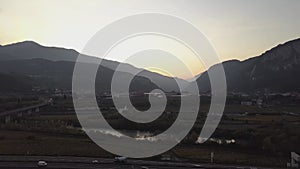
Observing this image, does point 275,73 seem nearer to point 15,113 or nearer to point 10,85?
point 10,85

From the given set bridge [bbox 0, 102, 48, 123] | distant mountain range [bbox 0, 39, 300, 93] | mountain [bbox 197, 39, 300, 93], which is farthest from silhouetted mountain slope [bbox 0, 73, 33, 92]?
mountain [bbox 197, 39, 300, 93]

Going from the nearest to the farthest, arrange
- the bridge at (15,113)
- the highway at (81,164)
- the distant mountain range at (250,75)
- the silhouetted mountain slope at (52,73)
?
the highway at (81,164) < the bridge at (15,113) < the distant mountain range at (250,75) < the silhouetted mountain slope at (52,73)

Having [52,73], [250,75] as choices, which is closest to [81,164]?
[250,75]

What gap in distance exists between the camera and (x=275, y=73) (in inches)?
4993

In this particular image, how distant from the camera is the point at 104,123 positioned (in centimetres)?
4800

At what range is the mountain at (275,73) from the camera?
378ft

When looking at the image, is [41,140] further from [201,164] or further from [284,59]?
[284,59]

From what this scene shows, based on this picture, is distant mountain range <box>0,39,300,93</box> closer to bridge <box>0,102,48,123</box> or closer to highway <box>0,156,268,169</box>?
bridge <box>0,102,48,123</box>

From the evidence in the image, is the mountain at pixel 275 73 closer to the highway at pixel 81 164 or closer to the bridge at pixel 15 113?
the bridge at pixel 15 113

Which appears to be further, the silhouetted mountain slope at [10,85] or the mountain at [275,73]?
the mountain at [275,73]

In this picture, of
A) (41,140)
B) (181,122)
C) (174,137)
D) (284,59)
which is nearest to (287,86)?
(284,59)

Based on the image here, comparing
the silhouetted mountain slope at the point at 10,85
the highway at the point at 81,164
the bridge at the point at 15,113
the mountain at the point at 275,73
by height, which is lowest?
the highway at the point at 81,164

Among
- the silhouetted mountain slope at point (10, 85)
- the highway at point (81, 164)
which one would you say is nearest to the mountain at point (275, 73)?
the silhouetted mountain slope at point (10, 85)

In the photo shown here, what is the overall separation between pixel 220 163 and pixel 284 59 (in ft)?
393
